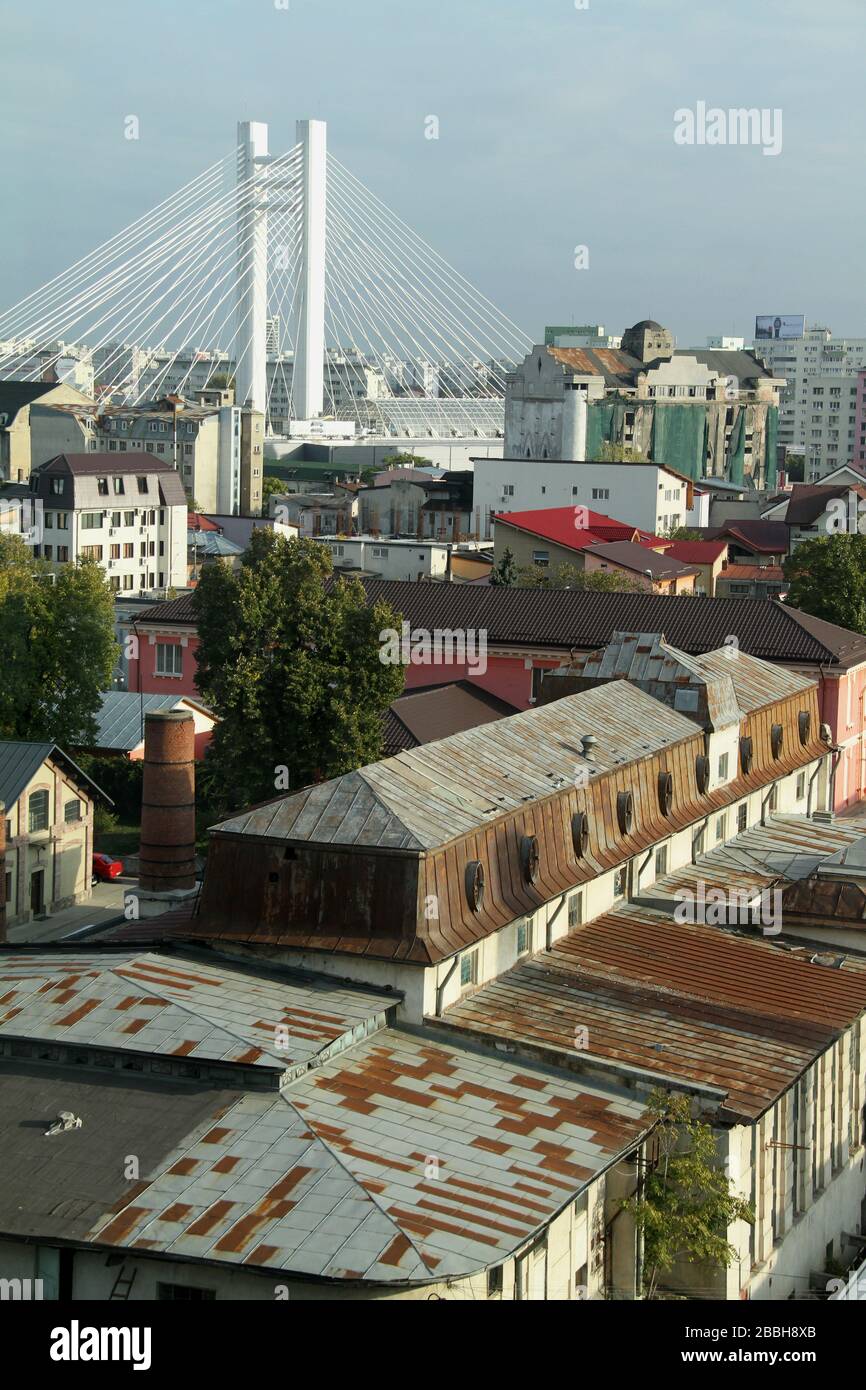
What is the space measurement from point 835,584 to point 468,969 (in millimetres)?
38413

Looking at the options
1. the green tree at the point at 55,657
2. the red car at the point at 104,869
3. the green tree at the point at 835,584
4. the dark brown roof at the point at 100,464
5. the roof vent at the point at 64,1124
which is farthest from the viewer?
the dark brown roof at the point at 100,464

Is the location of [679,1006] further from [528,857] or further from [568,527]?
[568,527]

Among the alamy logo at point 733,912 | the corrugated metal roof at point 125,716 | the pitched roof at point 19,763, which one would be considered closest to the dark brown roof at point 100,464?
the corrugated metal roof at point 125,716

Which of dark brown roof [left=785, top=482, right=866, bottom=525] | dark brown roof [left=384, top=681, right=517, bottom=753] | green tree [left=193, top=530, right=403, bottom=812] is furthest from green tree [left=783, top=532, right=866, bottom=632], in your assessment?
green tree [left=193, top=530, right=403, bottom=812]

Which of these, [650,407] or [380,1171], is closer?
[380,1171]

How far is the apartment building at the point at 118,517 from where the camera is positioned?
77.0 meters


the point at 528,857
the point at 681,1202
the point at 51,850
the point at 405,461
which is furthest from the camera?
the point at 405,461

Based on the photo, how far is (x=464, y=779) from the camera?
2655 centimetres

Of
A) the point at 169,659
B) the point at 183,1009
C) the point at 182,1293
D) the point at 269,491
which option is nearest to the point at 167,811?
the point at 183,1009

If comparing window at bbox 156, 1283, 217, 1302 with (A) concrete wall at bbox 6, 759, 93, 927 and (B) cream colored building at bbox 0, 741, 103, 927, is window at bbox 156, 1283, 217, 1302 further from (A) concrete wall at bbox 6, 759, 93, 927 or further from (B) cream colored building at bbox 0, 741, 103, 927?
(A) concrete wall at bbox 6, 759, 93, 927

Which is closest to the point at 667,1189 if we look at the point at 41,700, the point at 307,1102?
the point at 307,1102

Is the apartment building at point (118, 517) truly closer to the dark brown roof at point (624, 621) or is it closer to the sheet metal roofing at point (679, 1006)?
the dark brown roof at point (624, 621)

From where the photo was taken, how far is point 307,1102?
19.6 metres
